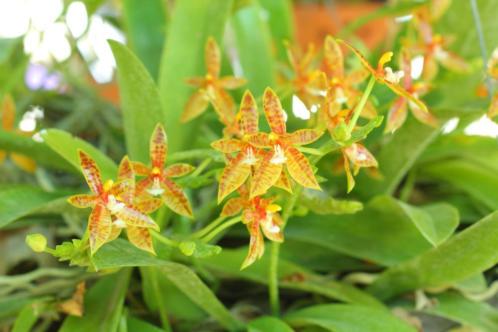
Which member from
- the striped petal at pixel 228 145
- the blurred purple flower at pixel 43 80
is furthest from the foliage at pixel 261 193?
the blurred purple flower at pixel 43 80

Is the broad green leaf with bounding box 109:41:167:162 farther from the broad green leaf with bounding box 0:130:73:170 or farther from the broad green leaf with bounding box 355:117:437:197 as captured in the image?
the broad green leaf with bounding box 355:117:437:197

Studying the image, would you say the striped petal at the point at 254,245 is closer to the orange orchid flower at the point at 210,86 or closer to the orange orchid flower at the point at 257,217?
the orange orchid flower at the point at 257,217

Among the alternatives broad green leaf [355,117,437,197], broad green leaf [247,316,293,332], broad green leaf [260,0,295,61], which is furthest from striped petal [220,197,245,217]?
broad green leaf [260,0,295,61]

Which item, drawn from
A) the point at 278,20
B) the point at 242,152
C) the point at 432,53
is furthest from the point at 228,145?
the point at 278,20

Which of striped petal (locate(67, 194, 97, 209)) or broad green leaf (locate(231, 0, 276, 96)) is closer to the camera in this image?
striped petal (locate(67, 194, 97, 209))

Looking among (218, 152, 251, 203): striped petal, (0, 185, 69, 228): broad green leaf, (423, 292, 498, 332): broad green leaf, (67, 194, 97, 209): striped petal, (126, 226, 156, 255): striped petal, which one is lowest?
(423, 292, 498, 332): broad green leaf

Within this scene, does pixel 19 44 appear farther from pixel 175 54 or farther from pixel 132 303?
pixel 132 303

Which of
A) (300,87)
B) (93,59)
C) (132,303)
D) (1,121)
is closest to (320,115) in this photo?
(300,87)
